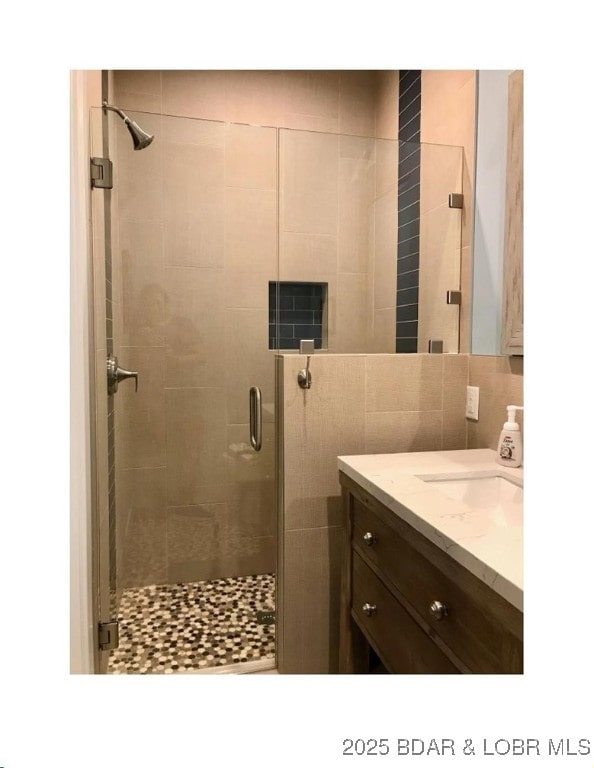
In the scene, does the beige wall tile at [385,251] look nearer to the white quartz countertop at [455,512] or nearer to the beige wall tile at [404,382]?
the beige wall tile at [404,382]

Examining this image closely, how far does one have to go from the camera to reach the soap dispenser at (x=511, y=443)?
1.19 metres

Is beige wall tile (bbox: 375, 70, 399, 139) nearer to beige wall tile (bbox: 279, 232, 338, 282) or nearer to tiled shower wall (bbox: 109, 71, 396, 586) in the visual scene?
tiled shower wall (bbox: 109, 71, 396, 586)

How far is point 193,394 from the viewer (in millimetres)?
1590

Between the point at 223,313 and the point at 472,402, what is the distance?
0.85 metres

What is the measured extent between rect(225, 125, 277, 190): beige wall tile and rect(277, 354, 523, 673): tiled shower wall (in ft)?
2.03

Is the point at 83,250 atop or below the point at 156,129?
below

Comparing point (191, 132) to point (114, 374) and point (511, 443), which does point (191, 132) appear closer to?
point (114, 374)

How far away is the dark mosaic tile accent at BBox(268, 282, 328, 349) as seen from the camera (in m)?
1.51

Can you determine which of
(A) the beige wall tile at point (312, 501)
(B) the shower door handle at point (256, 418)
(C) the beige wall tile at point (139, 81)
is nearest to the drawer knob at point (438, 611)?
(A) the beige wall tile at point (312, 501)

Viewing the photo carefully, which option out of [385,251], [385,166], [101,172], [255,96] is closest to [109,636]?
[101,172]
